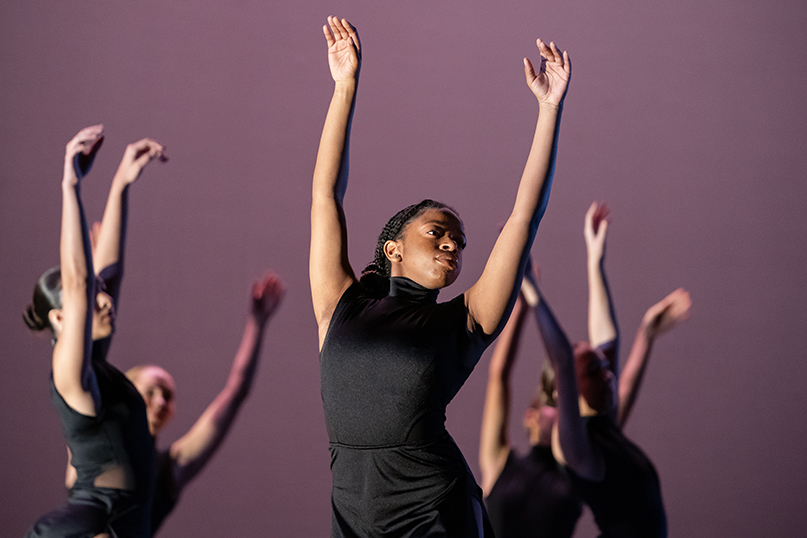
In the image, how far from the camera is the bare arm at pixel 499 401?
2.63m

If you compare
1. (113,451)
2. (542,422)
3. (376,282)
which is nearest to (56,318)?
(113,451)

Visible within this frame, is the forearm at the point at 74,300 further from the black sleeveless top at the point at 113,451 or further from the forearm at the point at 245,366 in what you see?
the forearm at the point at 245,366

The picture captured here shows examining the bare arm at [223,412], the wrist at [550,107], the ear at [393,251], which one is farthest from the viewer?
the bare arm at [223,412]

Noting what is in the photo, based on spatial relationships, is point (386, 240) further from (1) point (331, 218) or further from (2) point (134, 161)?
(2) point (134, 161)

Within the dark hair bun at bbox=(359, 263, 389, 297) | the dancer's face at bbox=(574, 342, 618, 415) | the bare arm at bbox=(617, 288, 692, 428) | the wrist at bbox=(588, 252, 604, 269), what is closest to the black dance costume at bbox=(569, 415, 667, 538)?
the dancer's face at bbox=(574, 342, 618, 415)

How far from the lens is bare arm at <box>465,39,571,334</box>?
4.11 feet

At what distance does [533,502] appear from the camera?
8.79ft

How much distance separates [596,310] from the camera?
318 centimetres

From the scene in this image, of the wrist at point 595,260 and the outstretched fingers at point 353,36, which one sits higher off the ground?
the outstretched fingers at point 353,36

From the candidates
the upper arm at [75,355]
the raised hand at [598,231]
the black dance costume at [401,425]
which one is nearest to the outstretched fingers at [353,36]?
the black dance costume at [401,425]

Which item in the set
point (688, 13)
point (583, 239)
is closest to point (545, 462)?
point (583, 239)

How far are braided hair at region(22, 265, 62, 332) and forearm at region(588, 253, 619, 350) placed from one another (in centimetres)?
209

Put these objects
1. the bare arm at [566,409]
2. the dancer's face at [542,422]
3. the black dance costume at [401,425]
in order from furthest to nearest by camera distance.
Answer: the dancer's face at [542,422], the bare arm at [566,409], the black dance costume at [401,425]

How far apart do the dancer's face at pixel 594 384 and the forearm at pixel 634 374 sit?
360mm
